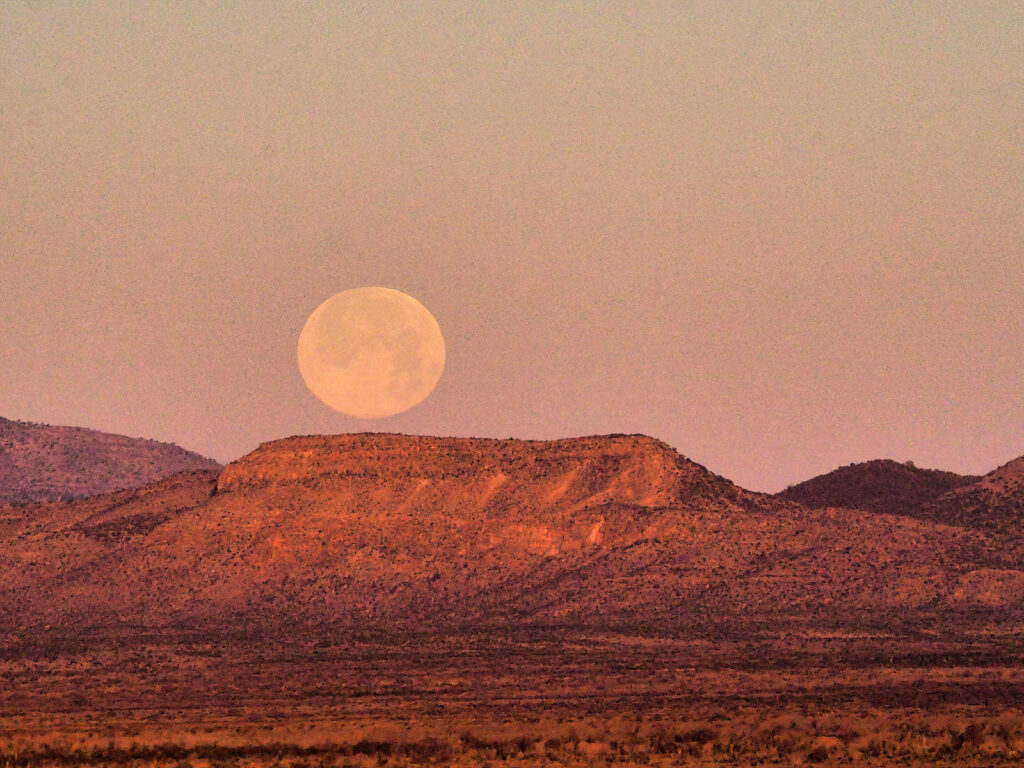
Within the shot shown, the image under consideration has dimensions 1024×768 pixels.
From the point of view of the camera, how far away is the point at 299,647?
9912cm

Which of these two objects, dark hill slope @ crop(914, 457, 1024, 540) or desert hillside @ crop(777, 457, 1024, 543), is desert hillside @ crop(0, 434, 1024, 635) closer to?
dark hill slope @ crop(914, 457, 1024, 540)

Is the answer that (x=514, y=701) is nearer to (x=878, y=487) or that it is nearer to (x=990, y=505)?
(x=990, y=505)

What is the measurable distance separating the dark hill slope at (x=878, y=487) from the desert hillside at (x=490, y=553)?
66.3ft

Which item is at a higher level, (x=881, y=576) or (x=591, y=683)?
(x=881, y=576)

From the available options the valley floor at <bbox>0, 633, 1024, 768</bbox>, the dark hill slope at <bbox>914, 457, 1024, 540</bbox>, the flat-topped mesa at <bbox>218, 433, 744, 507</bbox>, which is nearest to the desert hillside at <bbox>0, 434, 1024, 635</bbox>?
the flat-topped mesa at <bbox>218, 433, 744, 507</bbox>

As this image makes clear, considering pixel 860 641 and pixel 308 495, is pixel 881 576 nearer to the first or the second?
pixel 860 641

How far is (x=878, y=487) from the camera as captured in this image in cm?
14975

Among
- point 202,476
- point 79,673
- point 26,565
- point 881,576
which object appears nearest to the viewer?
point 79,673

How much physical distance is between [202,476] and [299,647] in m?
46.0

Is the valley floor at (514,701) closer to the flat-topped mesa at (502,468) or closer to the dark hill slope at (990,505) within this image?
the flat-topped mesa at (502,468)

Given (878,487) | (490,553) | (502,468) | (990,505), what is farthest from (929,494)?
(490,553)

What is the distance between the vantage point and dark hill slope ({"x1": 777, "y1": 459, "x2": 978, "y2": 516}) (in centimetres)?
14538

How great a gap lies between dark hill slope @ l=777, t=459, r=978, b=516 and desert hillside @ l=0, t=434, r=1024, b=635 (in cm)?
2021

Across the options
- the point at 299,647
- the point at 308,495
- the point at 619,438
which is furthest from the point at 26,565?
the point at 619,438
